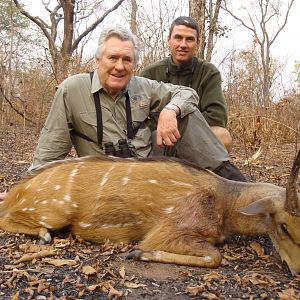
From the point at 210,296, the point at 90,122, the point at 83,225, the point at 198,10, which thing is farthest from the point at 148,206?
the point at 198,10

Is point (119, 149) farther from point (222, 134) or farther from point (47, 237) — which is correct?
point (222, 134)

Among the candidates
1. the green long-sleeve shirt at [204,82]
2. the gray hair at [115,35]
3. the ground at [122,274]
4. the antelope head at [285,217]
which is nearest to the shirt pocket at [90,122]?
the gray hair at [115,35]

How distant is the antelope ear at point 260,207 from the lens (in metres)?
3.59

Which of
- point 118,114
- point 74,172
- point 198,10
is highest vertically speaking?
point 198,10

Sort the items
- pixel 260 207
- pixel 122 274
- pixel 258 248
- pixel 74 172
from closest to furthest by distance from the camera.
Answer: pixel 122 274 < pixel 260 207 < pixel 258 248 < pixel 74 172

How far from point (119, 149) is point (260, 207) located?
4.89ft

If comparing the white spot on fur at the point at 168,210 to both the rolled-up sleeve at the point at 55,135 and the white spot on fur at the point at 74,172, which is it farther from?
the rolled-up sleeve at the point at 55,135

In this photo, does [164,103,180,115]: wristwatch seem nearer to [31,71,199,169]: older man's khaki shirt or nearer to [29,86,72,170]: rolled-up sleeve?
[31,71,199,169]: older man's khaki shirt

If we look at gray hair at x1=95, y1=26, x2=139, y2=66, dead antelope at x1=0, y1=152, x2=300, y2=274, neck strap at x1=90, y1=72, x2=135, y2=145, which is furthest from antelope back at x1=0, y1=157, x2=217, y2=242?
gray hair at x1=95, y1=26, x2=139, y2=66

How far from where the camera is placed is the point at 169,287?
312 centimetres

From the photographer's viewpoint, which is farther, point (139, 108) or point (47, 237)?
point (139, 108)

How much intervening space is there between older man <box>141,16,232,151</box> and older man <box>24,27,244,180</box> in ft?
4.06

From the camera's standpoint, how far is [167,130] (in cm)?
435

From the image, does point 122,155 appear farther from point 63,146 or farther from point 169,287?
point 169,287
